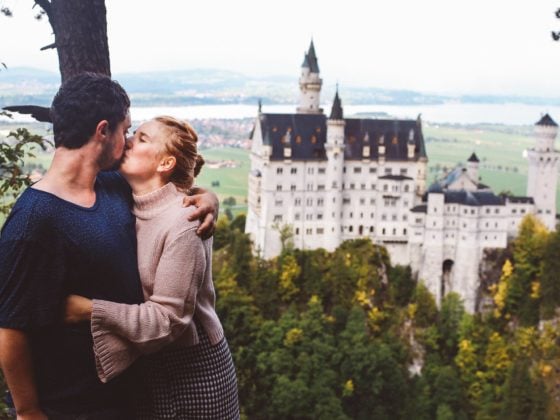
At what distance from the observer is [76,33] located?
23.3ft

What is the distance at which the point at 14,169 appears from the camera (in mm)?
7750

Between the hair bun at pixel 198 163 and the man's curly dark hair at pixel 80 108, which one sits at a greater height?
the man's curly dark hair at pixel 80 108

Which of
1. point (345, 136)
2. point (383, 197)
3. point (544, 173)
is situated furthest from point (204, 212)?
point (544, 173)

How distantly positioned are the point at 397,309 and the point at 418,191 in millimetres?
7966

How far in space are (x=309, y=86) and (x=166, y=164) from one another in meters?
47.3

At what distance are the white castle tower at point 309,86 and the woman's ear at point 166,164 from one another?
47096 mm

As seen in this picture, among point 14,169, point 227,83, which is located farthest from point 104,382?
point 227,83

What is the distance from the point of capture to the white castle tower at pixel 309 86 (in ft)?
169

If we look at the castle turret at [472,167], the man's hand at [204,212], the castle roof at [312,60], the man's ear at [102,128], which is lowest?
the castle turret at [472,167]

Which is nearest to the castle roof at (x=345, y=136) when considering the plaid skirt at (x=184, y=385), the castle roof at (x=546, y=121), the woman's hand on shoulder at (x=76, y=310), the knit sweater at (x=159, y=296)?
the castle roof at (x=546, y=121)

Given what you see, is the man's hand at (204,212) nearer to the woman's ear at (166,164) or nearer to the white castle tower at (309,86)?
the woman's ear at (166,164)

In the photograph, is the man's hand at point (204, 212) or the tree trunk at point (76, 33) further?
the tree trunk at point (76, 33)

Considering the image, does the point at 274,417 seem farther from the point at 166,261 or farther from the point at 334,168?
the point at 166,261

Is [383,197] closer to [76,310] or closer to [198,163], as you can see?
[198,163]
